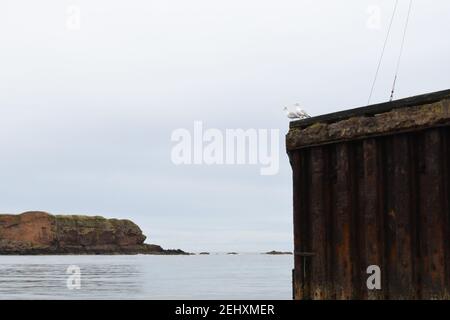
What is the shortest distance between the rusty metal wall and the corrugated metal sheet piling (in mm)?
13

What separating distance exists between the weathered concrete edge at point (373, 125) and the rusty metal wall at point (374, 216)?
0.35 ft

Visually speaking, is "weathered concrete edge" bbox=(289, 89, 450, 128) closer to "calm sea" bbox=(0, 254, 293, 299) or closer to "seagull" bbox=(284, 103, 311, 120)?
"seagull" bbox=(284, 103, 311, 120)

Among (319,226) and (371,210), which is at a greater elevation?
(371,210)

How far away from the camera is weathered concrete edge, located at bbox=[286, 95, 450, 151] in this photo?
29.9 ft

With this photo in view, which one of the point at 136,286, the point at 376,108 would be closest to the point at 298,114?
the point at 376,108

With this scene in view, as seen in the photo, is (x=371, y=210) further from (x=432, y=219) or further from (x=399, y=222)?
(x=432, y=219)

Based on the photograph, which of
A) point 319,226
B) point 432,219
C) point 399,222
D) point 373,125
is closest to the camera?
point 432,219

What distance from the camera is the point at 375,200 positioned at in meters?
9.61

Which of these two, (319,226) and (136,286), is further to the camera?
(136,286)

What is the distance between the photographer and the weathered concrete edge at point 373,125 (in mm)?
9102

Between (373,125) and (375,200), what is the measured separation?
1.01m

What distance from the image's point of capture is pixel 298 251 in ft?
35.2

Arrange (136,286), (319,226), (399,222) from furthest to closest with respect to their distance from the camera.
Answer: (136,286), (319,226), (399,222)
